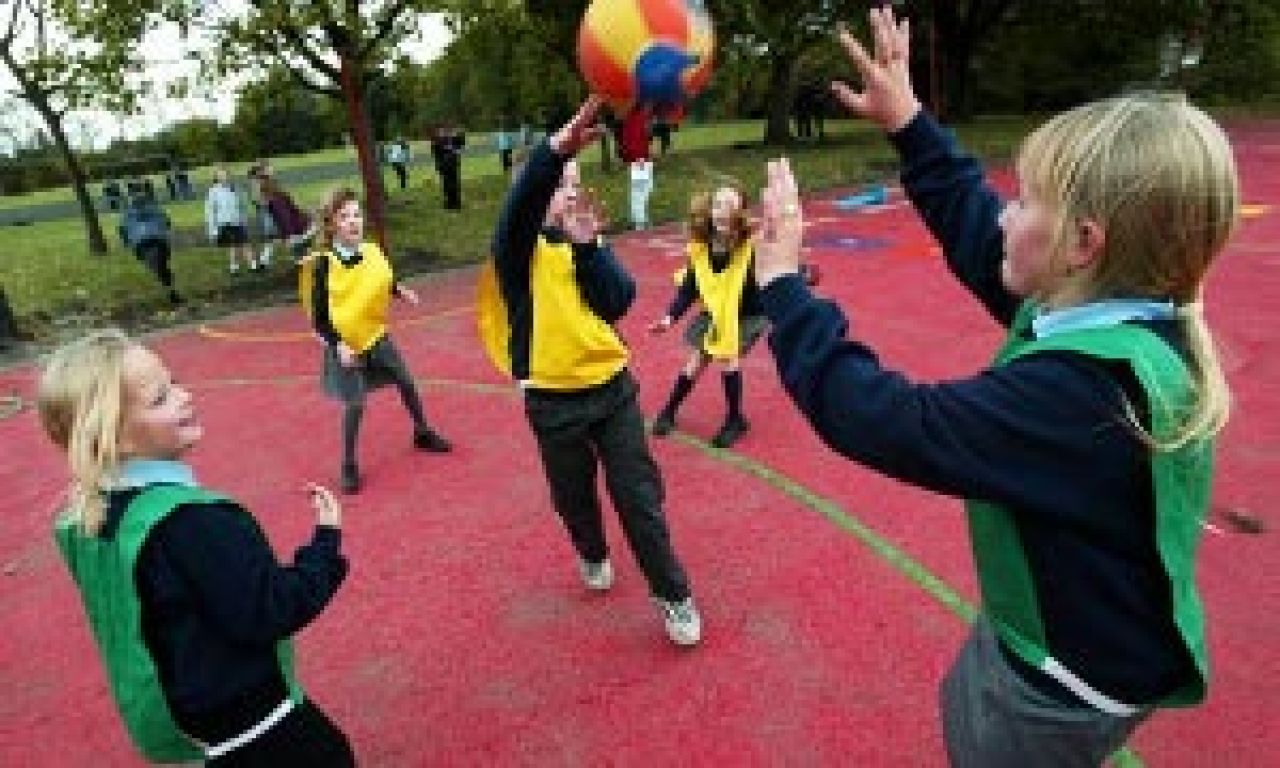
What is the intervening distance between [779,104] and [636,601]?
77.5 ft

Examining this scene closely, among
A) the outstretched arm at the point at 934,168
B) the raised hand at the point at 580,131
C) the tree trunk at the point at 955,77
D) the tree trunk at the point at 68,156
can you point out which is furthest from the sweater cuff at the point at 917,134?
the tree trunk at the point at 955,77

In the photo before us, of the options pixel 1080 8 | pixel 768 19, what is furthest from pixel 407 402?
pixel 1080 8

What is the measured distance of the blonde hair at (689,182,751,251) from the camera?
6.46 meters

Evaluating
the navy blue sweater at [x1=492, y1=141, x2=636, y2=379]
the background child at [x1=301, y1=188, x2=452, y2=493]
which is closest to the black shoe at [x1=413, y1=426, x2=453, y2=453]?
the background child at [x1=301, y1=188, x2=452, y2=493]

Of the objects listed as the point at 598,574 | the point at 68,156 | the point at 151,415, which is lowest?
the point at 598,574

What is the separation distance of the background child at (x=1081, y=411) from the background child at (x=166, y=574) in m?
1.30

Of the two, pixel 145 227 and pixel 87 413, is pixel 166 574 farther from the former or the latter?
pixel 145 227

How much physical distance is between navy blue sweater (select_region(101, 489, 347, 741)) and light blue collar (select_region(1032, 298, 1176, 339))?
1.71m

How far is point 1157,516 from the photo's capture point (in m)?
1.73

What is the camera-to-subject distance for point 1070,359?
167 cm

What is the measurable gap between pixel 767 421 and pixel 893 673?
311 cm

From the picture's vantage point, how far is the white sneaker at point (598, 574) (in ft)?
15.8

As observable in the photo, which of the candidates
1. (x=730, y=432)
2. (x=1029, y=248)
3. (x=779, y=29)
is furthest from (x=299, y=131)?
(x=1029, y=248)

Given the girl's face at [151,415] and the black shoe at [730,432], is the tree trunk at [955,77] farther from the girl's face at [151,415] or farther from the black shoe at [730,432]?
the girl's face at [151,415]
